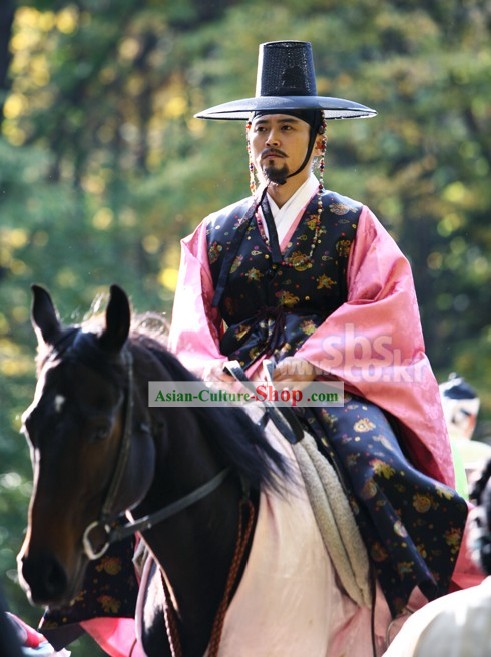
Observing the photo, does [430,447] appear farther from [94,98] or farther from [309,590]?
[94,98]

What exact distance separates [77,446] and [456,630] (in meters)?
1.48

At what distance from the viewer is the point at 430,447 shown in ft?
17.6

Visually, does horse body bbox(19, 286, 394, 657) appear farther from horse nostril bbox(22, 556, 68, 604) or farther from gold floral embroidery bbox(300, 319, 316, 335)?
gold floral embroidery bbox(300, 319, 316, 335)

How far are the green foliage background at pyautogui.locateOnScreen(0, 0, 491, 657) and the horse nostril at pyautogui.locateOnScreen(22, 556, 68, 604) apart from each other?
10.3 metres

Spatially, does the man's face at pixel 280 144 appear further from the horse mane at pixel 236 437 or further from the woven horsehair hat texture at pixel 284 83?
the horse mane at pixel 236 437

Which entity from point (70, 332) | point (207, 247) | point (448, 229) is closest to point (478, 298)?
point (448, 229)

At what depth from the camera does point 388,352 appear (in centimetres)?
543

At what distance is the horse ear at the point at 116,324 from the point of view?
4.20 meters

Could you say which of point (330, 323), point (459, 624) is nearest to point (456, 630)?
point (459, 624)

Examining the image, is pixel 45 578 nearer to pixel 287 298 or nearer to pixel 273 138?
pixel 287 298

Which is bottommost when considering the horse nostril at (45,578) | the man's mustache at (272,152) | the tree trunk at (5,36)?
the horse nostril at (45,578)

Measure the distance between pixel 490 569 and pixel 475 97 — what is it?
14.1 meters

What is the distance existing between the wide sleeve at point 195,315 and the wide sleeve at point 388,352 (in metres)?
0.36

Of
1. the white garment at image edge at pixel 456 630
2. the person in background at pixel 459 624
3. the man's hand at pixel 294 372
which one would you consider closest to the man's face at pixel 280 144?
the man's hand at pixel 294 372
